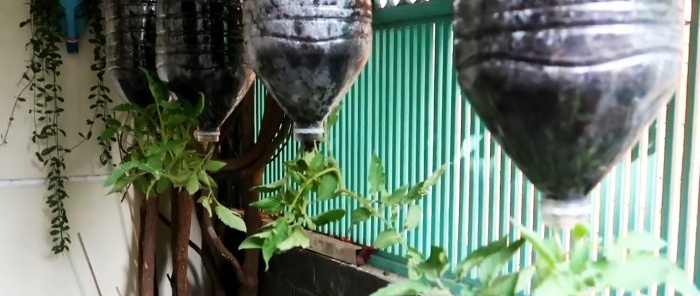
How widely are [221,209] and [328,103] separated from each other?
0.27m

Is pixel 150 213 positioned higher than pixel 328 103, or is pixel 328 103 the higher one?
pixel 328 103

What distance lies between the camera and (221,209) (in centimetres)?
90

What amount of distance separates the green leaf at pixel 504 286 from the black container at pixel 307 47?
280 millimetres

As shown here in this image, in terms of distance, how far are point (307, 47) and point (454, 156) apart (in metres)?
0.52

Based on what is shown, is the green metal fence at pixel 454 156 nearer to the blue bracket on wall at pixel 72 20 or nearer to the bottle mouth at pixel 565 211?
the bottle mouth at pixel 565 211

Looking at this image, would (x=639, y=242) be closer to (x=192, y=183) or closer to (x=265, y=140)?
(x=192, y=183)

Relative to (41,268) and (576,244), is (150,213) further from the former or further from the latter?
(576,244)

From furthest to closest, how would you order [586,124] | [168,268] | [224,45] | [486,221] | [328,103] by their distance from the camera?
[168,268] < [486,221] < [224,45] < [328,103] < [586,124]

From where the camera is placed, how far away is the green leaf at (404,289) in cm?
56

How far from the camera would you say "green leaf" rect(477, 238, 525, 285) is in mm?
533

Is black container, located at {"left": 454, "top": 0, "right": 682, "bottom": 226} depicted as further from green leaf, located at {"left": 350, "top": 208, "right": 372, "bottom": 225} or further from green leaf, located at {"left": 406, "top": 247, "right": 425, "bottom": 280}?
green leaf, located at {"left": 350, "top": 208, "right": 372, "bottom": 225}

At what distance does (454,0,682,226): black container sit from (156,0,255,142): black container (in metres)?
0.48

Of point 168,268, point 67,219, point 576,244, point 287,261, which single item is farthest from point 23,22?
point 576,244

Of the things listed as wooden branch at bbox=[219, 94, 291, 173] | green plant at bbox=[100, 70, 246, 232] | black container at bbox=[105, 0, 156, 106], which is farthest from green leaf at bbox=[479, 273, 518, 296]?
wooden branch at bbox=[219, 94, 291, 173]
